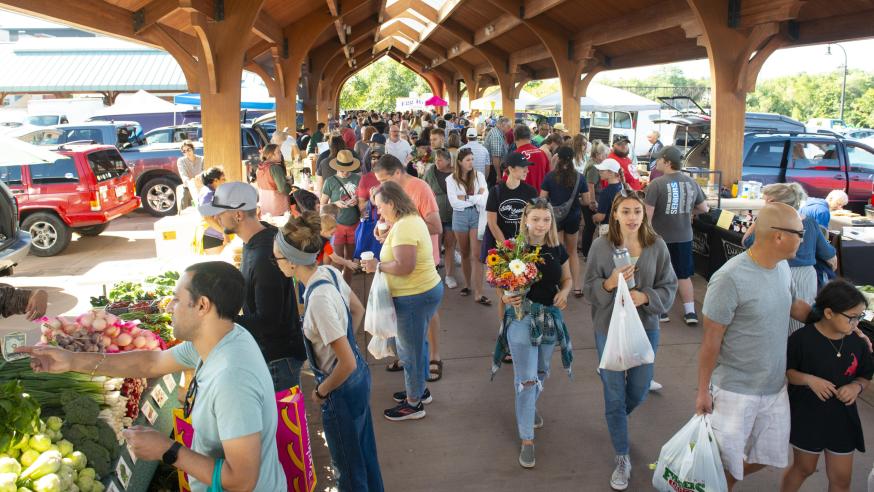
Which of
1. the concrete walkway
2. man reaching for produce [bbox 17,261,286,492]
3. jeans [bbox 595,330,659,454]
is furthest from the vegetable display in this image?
jeans [bbox 595,330,659,454]

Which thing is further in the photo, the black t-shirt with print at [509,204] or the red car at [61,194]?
the red car at [61,194]

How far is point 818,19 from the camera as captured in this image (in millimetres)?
10055

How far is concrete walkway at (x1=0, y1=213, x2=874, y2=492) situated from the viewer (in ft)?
14.1

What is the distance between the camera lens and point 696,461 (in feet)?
11.2

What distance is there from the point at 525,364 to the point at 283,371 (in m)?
1.55

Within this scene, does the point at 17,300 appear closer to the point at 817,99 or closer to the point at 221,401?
the point at 221,401

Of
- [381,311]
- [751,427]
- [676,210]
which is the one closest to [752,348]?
[751,427]

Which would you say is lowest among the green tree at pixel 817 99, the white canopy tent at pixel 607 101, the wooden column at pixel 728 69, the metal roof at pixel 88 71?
the wooden column at pixel 728 69

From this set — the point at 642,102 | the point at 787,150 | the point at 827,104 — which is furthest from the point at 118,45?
the point at 827,104

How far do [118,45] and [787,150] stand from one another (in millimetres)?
38946

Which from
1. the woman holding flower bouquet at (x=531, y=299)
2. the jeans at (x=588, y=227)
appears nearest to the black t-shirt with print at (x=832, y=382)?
the woman holding flower bouquet at (x=531, y=299)

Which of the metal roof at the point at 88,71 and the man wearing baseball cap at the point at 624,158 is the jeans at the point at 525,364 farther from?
the metal roof at the point at 88,71

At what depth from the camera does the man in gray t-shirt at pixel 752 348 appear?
3.32 metres

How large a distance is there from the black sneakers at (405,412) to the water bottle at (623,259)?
1.92m
